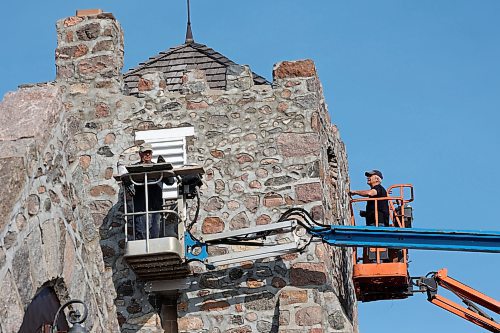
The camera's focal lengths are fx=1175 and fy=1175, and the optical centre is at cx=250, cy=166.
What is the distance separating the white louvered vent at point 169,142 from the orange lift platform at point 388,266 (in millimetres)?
2265

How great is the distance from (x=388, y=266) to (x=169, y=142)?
294 cm

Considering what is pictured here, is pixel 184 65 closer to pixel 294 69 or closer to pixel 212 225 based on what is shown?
pixel 294 69

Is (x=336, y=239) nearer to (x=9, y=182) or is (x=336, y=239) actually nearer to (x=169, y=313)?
(x=169, y=313)

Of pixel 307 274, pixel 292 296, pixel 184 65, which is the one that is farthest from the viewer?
pixel 184 65

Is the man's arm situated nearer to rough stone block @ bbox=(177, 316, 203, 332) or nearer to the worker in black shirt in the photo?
the worker in black shirt

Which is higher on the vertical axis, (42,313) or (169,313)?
(42,313)

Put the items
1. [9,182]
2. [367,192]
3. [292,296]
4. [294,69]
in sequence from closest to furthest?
[9,182], [292,296], [294,69], [367,192]

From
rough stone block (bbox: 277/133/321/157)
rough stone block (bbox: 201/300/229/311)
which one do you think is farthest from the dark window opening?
rough stone block (bbox: 277/133/321/157)

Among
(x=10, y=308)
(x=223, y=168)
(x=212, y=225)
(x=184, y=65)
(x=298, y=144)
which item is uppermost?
(x=184, y=65)

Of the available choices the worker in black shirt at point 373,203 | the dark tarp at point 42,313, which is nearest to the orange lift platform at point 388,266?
the worker in black shirt at point 373,203

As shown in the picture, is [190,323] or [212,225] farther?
[212,225]

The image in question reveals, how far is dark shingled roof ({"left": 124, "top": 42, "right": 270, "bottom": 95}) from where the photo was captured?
14836mm

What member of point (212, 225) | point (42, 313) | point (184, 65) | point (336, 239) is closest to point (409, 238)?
point (336, 239)

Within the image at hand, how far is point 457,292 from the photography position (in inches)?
560
